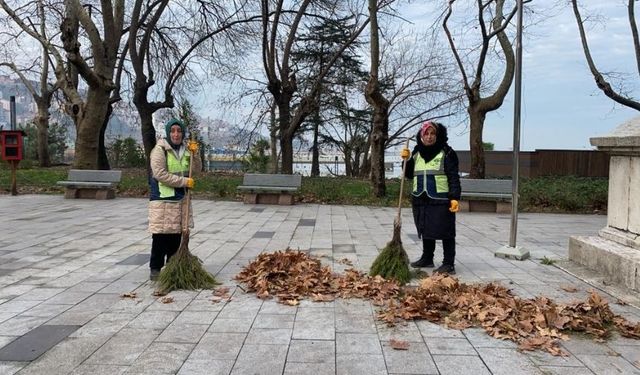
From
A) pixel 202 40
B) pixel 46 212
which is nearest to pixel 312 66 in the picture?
pixel 202 40

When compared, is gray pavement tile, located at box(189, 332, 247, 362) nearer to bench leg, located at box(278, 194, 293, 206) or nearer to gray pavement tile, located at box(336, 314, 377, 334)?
gray pavement tile, located at box(336, 314, 377, 334)

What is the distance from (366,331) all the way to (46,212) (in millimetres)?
9883

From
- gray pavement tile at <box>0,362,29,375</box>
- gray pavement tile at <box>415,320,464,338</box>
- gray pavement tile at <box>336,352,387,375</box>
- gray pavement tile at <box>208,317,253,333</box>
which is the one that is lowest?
gray pavement tile at <box>0,362,29,375</box>

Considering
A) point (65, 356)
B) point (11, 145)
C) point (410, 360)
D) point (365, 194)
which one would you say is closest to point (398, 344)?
point (410, 360)

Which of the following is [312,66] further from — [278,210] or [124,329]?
[124,329]

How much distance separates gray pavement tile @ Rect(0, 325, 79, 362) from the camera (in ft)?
12.2

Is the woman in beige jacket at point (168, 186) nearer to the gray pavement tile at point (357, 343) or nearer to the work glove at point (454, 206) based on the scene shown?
the gray pavement tile at point (357, 343)

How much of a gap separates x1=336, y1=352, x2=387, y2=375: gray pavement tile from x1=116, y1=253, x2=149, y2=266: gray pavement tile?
380cm

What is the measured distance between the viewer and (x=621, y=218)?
6086 millimetres

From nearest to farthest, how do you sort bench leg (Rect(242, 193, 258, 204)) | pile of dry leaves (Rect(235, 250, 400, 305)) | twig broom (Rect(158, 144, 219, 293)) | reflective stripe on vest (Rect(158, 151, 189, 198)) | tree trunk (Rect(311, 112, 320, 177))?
pile of dry leaves (Rect(235, 250, 400, 305)), twig broom (Rect(158, 144, 219, 293)), reflective stripe on vest (Rect(158, 151, 189, 198)), bench leg (Rect(242, 193, 258, 204)), tree trunk (Rect(311, 112, 320, 177))

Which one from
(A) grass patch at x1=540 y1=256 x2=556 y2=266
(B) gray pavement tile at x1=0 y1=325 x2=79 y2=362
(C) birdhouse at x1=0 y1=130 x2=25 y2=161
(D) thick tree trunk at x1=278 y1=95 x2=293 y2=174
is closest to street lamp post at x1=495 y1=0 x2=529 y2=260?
(A) grass patch at x1=540 y1=256 x2=556 y2=266

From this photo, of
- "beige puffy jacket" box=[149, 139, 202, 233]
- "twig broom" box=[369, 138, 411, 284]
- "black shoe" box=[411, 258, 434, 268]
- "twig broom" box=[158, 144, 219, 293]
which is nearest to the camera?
"twig broom" box=[158, 144, 219, 293]

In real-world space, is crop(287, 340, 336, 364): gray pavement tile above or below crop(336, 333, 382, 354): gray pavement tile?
below

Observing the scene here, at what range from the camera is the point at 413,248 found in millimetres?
8086
